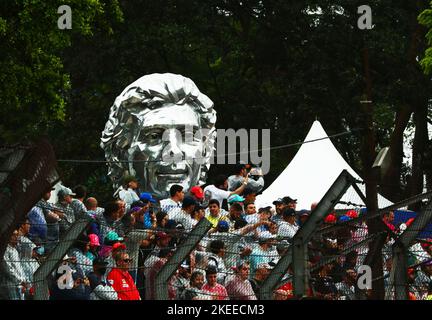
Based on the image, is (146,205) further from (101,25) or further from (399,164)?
(399,164)

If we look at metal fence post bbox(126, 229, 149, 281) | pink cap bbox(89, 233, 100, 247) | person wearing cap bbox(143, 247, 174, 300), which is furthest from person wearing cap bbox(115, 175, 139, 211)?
metal fence post bbox(126, 229, 149, 281)

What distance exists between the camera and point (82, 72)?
42812 mm

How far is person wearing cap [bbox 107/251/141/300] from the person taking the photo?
14.4 m

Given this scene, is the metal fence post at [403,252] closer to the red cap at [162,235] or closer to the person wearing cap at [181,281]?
the person wearing cap at [181,281]

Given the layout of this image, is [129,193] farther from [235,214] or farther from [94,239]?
[94,239]

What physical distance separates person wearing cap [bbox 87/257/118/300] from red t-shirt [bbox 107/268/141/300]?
5 cm

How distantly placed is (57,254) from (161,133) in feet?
45.3

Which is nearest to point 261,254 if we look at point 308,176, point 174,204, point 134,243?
point 134,243

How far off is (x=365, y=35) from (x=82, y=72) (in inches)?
289

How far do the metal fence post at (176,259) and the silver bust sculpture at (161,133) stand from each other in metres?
12.4

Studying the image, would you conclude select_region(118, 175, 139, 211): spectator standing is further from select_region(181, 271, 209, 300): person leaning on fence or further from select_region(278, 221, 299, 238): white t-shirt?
select_region(181, 271, 209, 300): person leaning on fence

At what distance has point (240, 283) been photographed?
14.7m
